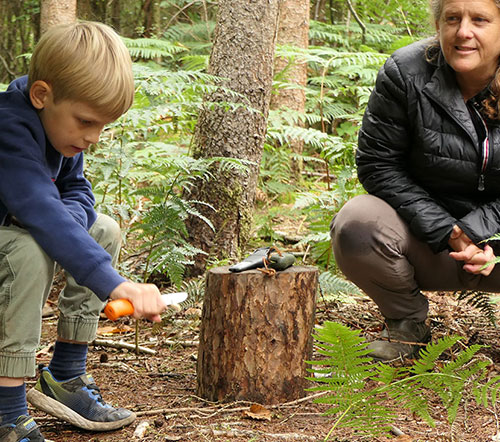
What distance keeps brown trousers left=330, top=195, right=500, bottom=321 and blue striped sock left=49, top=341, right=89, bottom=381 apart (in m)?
1.51

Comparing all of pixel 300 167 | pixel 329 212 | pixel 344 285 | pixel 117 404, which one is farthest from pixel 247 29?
pixel 300 167

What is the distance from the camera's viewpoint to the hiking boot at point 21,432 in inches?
84.4

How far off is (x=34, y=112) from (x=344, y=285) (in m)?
2.15

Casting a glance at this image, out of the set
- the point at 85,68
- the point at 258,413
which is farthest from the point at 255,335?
the point at 85,68

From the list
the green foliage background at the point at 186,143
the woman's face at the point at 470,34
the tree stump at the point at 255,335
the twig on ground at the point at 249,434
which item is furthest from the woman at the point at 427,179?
the twig on ground at the point at 249,434

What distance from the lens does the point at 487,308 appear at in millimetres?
3580

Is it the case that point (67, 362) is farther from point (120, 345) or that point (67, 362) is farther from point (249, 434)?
point (120, 345)

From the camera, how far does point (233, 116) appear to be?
4395 millimetres

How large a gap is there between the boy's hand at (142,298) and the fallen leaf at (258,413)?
0.76 meters

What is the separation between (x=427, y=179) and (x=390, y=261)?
503 mm

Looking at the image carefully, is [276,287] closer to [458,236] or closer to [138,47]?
[458,236]

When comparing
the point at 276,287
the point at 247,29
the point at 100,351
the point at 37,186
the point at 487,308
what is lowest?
the point at 100,351

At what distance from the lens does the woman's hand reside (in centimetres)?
311

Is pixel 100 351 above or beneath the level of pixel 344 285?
beneath
